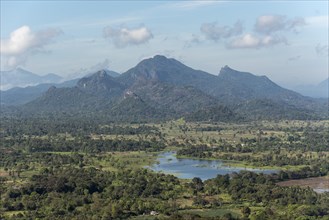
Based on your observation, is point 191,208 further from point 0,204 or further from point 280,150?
point 280,150

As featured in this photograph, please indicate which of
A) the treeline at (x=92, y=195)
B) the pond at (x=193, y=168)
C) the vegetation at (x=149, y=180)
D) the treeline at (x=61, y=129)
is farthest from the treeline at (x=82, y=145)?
the treeline at (x=92, y=195)

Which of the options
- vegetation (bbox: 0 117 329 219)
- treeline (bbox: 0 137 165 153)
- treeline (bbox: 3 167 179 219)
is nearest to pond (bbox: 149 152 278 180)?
vegetation (bbox: 0 117 329 219)

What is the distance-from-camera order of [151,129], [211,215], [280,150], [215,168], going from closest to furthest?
1. [211,215]
2. [215,168]
3. [280,150]
4. [151,129]

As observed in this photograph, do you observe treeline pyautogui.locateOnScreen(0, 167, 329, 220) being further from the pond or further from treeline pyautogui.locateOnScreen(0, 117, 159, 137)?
treeline pyautogui.locateOnScreen(0, 117, 159, 137)

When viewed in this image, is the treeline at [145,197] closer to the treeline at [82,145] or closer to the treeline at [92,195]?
the treeline at [92,195]

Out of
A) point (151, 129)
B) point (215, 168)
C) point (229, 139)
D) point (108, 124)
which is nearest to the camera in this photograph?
point (215, 168)

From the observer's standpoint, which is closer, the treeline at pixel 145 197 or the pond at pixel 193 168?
the treeline at pixel 145 197

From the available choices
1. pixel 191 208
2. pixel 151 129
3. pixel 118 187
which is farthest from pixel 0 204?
pixel 151 129

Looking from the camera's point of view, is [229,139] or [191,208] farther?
[229,139]

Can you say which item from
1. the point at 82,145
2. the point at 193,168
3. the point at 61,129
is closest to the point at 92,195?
the point at 193,168
